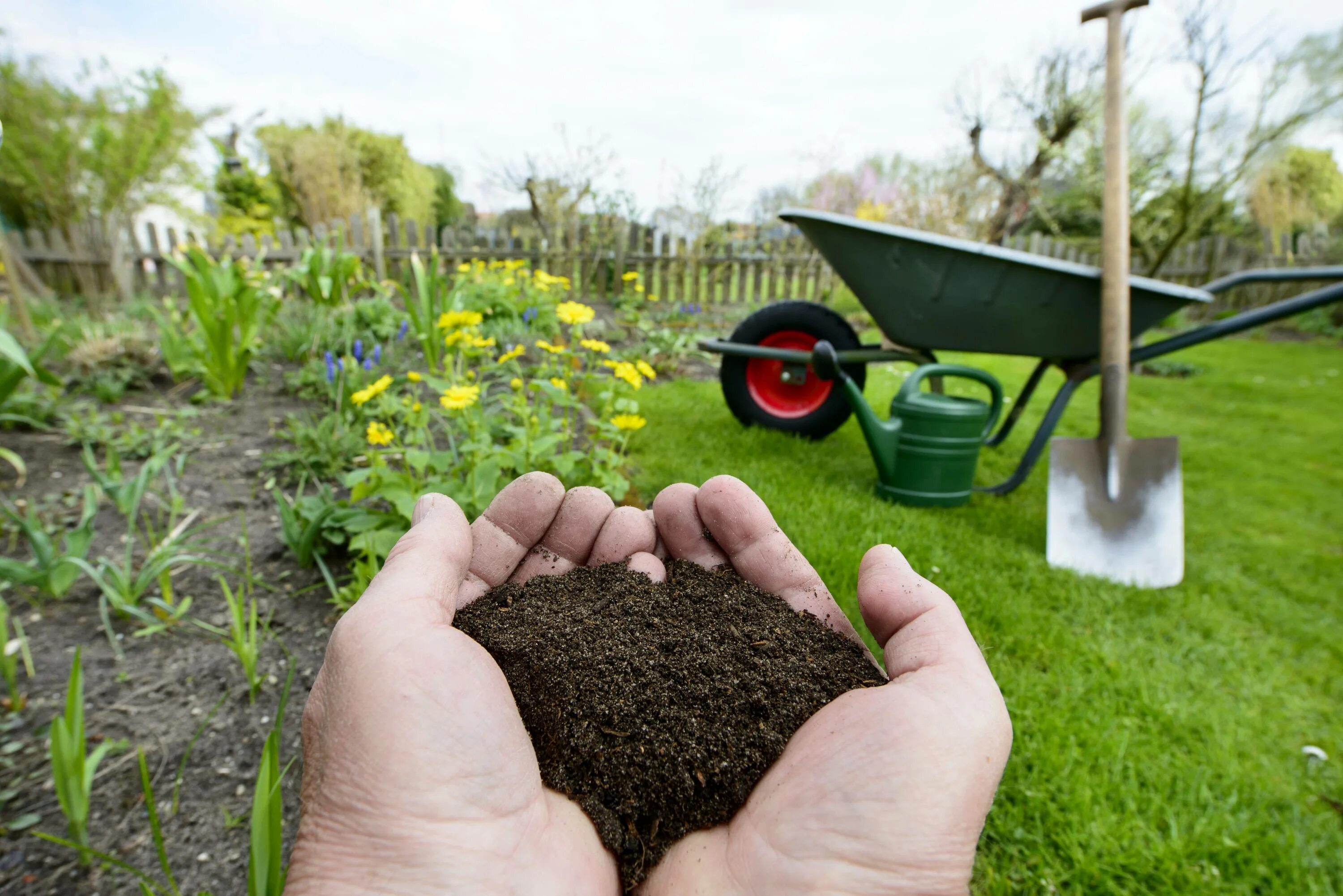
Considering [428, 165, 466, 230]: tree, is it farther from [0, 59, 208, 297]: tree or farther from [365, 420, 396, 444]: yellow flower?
[365, 420, 396, 444]: yellow flower

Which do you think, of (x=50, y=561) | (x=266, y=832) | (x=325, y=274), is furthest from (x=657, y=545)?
(x=325, y=274)

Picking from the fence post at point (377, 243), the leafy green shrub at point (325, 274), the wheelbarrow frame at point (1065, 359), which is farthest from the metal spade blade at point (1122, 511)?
the fence post at point (377, 243)

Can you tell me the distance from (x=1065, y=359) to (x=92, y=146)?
21.0 feet

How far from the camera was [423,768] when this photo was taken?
0.54 meters

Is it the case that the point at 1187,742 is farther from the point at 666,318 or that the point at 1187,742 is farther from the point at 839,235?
the point at 666,318

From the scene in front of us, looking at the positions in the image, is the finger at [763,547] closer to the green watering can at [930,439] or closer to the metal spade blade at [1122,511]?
the green watering can at [930,439]

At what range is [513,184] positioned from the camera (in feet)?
13.7

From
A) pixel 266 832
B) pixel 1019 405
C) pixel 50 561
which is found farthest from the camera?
pixel 1019 405

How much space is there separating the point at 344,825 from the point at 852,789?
427mm

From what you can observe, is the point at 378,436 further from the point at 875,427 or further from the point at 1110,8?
the point at 1110,8

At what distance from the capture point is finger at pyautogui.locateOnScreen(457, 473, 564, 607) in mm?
726

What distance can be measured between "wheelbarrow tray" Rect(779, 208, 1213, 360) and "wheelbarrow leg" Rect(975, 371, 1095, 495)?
0.13m

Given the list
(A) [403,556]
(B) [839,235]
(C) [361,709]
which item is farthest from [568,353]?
(B) [839,235]

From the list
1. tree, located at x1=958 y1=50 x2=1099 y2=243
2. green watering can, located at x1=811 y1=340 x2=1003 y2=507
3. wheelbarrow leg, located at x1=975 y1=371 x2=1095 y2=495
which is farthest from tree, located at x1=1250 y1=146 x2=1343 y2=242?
green watering can, located at x1=811 y1=340 x2=1003 y2=507
